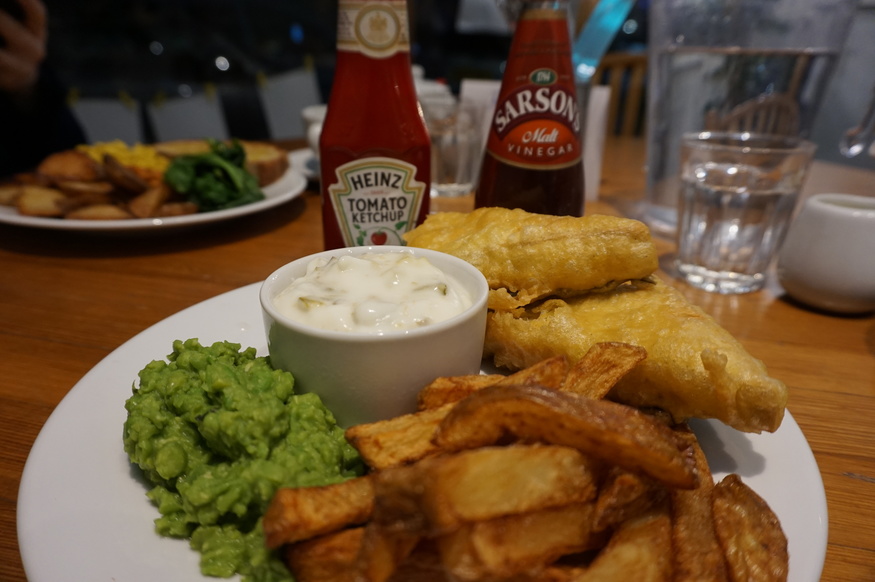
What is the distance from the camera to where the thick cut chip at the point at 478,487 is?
2.89 feet

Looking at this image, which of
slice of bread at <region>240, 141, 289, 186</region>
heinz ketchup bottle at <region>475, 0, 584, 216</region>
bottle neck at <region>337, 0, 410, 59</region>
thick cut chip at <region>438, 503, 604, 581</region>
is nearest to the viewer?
thick cut chip at <region>438, 503, 604, 581</region>

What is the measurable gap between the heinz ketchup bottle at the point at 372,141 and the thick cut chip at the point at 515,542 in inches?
59.4

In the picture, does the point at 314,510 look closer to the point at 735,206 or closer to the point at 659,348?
the point at 659,348

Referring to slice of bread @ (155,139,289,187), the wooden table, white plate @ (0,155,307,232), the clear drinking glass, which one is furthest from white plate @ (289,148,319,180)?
the clear drinking glass

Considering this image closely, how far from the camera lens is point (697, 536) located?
1007 millimetres

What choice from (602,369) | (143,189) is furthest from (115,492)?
(143,189)

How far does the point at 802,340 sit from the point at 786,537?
1.27 m

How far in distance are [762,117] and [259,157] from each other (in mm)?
2872

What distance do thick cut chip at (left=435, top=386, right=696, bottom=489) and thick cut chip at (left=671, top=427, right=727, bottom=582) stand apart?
92 millimetres

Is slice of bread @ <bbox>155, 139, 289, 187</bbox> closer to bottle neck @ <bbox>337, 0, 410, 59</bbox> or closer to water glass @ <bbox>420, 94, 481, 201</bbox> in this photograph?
water glass @ <bbox>420, 94, 481, 201</bbox>

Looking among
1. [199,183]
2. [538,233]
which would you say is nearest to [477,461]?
[538,233]

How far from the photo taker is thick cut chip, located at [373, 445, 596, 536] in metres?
0.88

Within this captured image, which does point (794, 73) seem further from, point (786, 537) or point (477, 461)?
point (477, 461)

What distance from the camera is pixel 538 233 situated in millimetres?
1616
